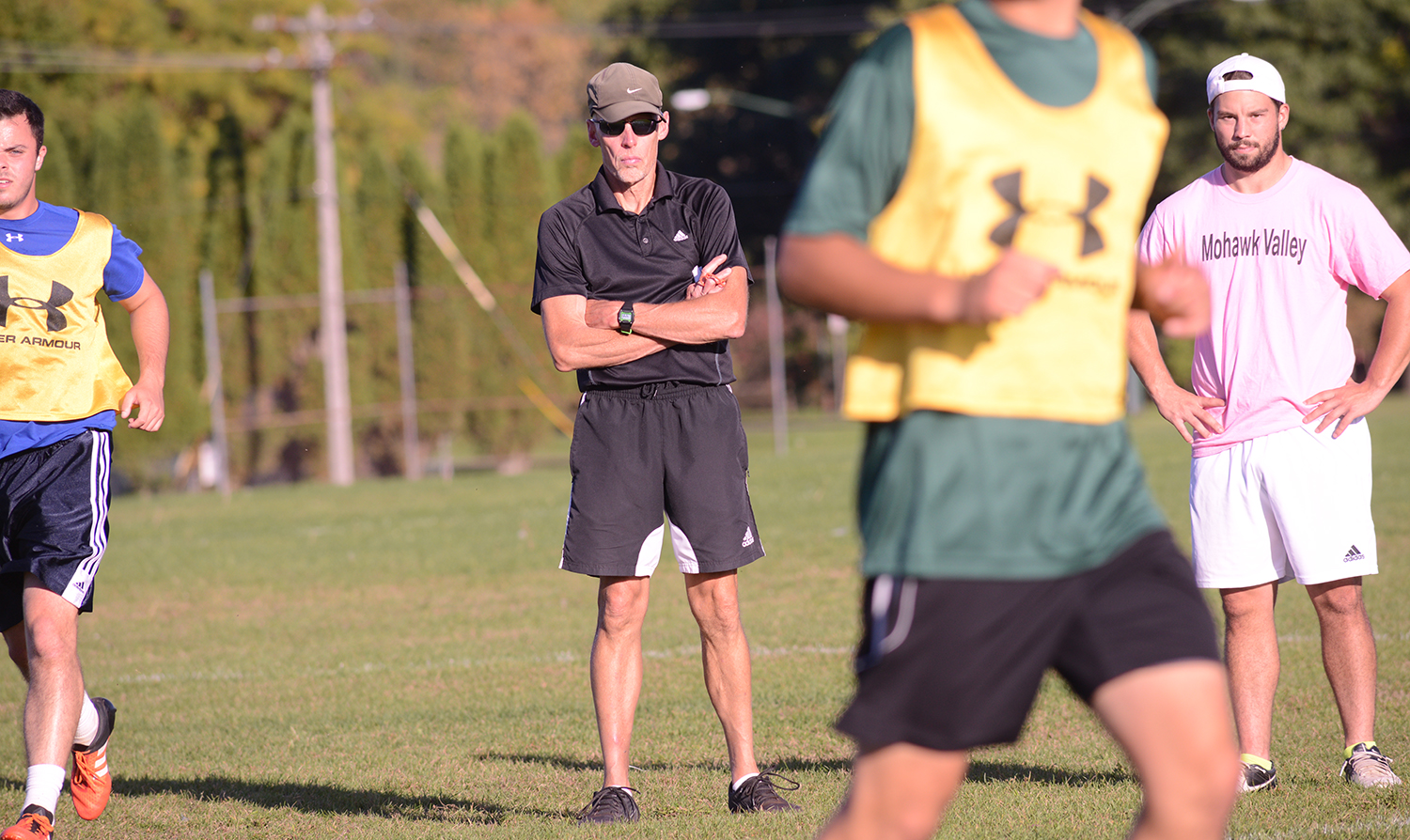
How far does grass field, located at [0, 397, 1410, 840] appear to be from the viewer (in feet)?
17.5

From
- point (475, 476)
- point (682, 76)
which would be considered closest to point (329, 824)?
point (475, 476)

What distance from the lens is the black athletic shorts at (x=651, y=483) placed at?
212 inches

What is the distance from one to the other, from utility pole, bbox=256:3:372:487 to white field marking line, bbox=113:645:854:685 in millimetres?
17280

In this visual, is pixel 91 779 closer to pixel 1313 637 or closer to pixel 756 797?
pixel 756 797

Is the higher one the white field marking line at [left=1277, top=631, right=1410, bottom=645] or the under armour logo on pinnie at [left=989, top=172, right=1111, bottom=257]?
the under armour logo on pinnie at [left=989, top=172, right=1111, bottom=257]

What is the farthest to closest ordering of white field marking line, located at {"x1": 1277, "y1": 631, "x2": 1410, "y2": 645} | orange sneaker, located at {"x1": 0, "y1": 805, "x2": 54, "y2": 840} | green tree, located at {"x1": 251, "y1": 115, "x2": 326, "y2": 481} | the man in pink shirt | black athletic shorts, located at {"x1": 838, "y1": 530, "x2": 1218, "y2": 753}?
1. green tree, located at {"x1": 251, "y1": 115, "x2": 326, "y2": 481}
2. white field marking line, located at {"x1": 1277, "y1": 631, "x2": 1410, "y2": 645}
3. the man in pink shirt
4. orange sneaker, located at {"x1": 0, "y1": 805, "x2": 54, "y2": 840}
5. black athletic shorts, located at {"x1": 838, "y1": 530, "x2": 1218, "y2": 753}

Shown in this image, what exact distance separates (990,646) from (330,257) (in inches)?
970

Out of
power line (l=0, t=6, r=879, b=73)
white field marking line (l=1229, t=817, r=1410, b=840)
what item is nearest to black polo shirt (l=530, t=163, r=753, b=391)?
white field marking line (l=1229, t=817, r=1410, b=840)

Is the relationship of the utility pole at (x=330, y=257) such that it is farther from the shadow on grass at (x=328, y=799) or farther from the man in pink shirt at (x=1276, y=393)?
the man in pink shirt at (x=1276, y=393)

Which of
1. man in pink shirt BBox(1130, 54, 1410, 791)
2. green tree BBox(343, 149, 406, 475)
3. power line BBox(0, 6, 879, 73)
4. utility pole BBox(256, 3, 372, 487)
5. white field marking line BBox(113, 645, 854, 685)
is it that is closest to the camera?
man in pink shirt BBox(1130, 54, 1410, 791)

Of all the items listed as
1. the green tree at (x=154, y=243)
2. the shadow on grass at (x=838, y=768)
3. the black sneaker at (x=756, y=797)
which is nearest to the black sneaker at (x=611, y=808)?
the black sneaker at (x=756, y=797)

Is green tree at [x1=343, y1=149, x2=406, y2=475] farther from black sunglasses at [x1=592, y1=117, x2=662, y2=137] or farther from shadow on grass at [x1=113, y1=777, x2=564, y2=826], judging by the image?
black sunglasses at [x1=592, y1=117, x2=662, y2=137]

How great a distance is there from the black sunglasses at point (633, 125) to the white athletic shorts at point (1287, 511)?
232 cm

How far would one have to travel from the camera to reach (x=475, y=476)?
85.9 feet
